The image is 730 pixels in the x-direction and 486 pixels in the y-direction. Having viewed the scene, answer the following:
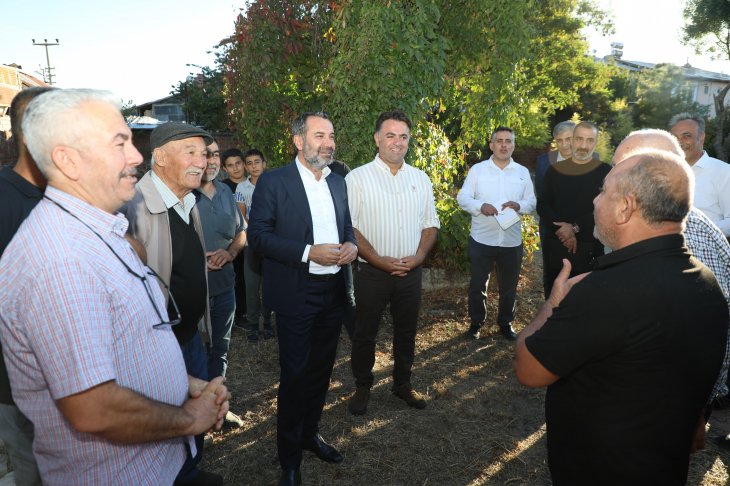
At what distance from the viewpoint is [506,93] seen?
6832 mm

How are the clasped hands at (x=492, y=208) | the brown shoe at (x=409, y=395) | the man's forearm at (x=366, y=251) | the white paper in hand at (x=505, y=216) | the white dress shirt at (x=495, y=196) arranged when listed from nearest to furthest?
the man's forearm at (x=366, y=251), the brown shoe at (x=409, y=395), the clasped hands at (x=492, y=208), the white paper in hand at (x=505, y=216), the white dress shirt at (x=495, y=196)

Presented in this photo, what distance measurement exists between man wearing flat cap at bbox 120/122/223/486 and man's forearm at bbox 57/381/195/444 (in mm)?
1194

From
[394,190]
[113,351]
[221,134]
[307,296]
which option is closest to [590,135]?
[394,190]

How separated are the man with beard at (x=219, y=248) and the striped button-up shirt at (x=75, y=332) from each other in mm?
1788

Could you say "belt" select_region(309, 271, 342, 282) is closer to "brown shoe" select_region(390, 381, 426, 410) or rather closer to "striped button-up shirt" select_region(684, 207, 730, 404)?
"brown shoe" select_region(390, 381, 426, 410)

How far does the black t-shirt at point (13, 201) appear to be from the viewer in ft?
6.15

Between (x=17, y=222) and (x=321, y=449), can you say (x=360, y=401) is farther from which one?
(x=17, y=222)

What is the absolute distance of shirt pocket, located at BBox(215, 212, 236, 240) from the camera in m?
3.73

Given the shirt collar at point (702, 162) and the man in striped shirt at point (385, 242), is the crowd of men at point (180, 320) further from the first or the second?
the shirt collar at point (702, 162)

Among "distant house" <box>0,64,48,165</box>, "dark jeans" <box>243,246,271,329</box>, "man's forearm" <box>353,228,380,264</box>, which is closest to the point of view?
"man's forearm" <box>353,228,380,264</box>

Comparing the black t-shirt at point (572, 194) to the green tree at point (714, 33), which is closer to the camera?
the black t-shirt at point (572, 194)

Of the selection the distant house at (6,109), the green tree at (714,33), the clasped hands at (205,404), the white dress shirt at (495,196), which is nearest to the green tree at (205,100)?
the distant house at (6,109)

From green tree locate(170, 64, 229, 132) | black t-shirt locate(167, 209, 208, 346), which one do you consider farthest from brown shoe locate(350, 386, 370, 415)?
green tree locate(170, 64, 229, 132)

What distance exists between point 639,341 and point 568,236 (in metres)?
3.32
